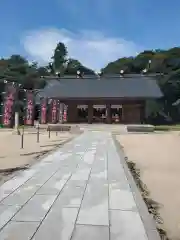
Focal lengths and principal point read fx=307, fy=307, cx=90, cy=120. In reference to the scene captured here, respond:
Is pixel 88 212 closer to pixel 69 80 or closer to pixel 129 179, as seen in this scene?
pixel 129 179

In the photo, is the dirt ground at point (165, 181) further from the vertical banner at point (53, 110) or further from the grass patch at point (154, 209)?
the vertical banner at point (53, 110)

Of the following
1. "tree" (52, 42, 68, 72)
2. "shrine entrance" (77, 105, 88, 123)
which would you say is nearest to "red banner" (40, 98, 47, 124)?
"shrine entrance" (77, 105, 88, 123)

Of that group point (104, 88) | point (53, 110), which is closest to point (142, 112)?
point (104, 88)

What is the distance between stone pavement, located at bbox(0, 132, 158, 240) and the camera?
10.2ft

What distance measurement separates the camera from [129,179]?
→ 5797 mm

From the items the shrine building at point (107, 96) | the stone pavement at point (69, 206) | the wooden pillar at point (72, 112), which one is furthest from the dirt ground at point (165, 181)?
the wooden pillar at point (72, 112)

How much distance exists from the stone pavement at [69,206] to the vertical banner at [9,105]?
15.2m

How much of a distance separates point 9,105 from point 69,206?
59.0ft

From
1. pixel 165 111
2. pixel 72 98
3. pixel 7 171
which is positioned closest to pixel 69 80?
pixel 72 98

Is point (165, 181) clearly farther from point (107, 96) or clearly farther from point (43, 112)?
point (107, 96)

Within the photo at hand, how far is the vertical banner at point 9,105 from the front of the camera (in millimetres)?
21125

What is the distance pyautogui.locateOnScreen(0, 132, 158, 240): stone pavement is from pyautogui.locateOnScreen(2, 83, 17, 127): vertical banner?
15219 millimetres

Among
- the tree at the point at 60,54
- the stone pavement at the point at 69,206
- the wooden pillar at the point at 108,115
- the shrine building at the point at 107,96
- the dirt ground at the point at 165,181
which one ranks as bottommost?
the dirt ground at the point at 165,181

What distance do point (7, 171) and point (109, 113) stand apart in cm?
2399
